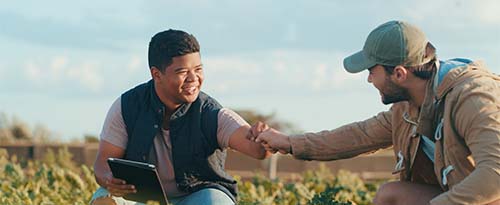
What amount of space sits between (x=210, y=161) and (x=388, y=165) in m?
9.64

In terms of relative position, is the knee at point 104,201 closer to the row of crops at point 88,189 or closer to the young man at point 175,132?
the young man at point 175,132

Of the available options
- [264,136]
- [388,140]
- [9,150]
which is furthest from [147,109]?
[9,150]

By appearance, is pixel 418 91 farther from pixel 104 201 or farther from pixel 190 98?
pixel 104 201

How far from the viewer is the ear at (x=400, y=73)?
6312 millimetres

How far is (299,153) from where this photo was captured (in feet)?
23.6

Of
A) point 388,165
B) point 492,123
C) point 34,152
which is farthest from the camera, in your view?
point 34,152

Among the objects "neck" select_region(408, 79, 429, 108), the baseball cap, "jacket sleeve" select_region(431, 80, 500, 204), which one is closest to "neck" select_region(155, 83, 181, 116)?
the baseball cap

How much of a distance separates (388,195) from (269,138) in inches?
32.6

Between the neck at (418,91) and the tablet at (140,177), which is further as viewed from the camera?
the tablet at (140,177)

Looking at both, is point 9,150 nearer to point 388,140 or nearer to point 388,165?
point 388,165

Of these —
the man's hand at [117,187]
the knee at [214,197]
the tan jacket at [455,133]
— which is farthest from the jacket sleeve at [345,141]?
the man's hand at [117,187]

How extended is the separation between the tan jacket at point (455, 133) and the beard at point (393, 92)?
124 mm

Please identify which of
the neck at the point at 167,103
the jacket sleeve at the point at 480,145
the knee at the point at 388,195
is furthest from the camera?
the neck at the point at 167,103

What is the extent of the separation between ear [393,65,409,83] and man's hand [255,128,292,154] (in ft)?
3.48
